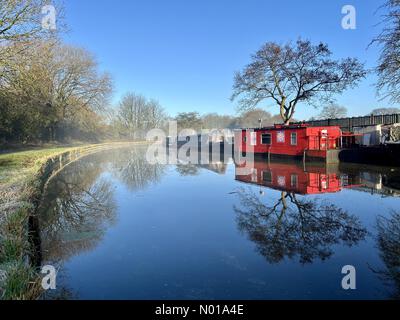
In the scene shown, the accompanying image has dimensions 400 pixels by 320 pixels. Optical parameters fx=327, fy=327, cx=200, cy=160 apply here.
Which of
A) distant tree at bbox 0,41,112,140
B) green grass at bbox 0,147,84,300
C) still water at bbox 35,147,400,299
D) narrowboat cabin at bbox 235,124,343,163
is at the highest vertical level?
distant tree at bbox 0,41,112,140

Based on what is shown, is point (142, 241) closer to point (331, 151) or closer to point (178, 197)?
point (178, 197)

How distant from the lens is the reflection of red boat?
37.4ft

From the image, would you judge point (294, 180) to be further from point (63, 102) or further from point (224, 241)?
point (63, 102)

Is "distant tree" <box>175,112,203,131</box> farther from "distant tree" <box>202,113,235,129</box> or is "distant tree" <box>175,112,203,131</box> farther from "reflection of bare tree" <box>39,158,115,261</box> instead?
"reflection of bare tree" <box>39,158,115,261</box>

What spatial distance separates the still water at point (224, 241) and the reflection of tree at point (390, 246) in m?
0.02

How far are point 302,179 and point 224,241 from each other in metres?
8.13

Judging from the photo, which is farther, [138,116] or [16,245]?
[138,116]

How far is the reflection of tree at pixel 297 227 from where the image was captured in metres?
5.71

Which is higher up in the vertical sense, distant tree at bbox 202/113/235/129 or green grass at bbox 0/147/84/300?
distant tree at bbox 202/113/235/129

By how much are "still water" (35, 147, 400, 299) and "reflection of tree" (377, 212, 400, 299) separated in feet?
0.05

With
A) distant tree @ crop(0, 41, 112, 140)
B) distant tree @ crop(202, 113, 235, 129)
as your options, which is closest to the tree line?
distant tree @ crop(0, 41, 112, 140)

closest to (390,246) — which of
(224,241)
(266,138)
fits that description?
(224,241)

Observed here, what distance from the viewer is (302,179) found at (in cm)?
1345
